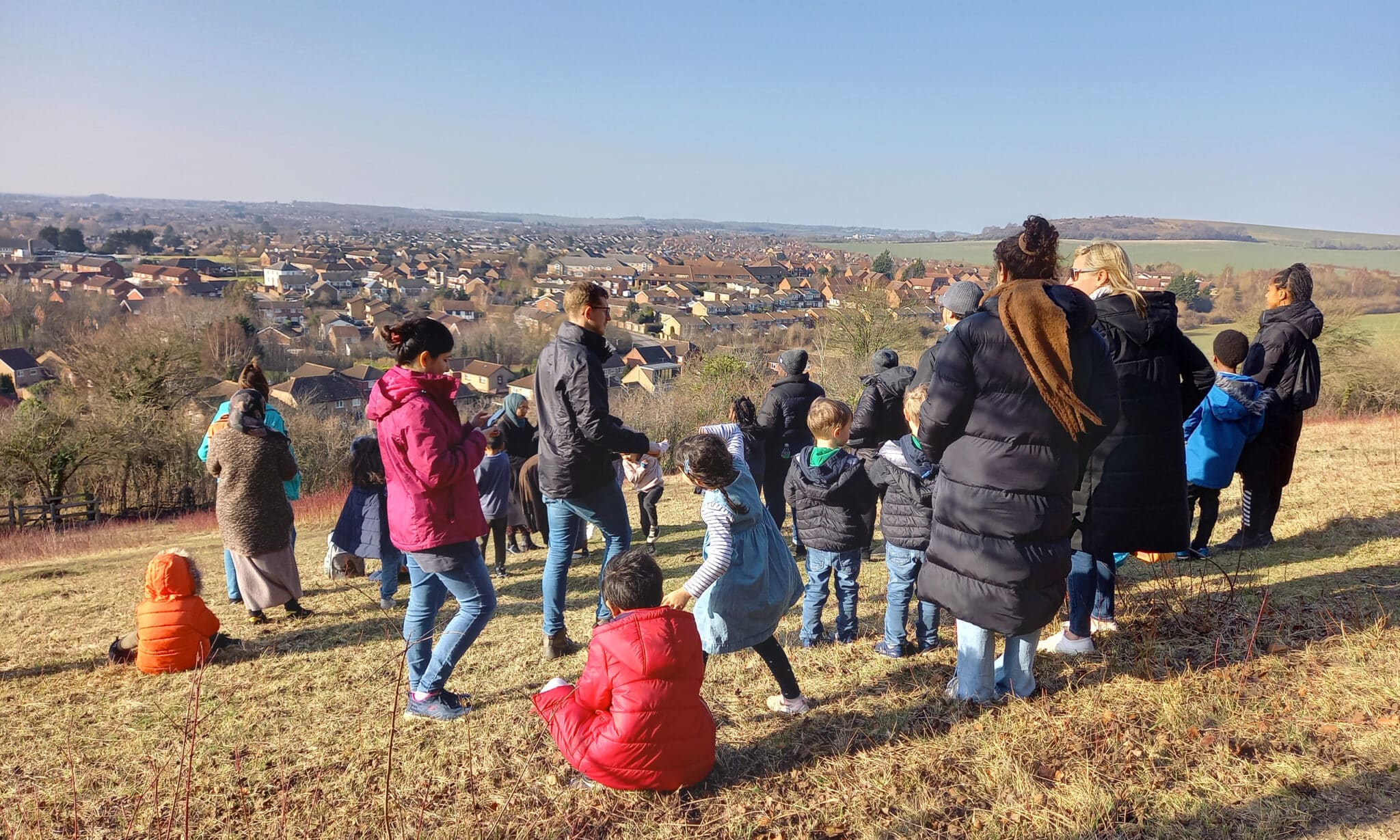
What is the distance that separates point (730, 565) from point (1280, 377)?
4344 mm

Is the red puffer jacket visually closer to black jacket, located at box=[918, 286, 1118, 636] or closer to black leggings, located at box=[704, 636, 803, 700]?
black leggings, located at box=[704, 636, 803, 700]

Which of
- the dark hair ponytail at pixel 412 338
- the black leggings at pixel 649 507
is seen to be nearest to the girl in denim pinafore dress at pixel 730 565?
the dark hair ponytail at pixel 412 338

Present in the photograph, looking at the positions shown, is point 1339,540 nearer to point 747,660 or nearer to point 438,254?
point 747,660

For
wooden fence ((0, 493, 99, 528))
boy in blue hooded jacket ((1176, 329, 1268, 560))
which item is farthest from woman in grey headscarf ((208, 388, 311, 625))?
wooden fence ((0, 493, 99, 528))

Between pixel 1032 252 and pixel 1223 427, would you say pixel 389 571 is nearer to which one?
pixel 1032 252

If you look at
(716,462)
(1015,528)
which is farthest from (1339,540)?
(716,462)

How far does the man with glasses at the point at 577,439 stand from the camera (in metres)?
3.98

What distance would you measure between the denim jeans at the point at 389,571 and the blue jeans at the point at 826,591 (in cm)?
323

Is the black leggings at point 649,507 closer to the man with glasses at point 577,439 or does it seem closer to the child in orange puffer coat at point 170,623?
the man with glasses at point 577,439

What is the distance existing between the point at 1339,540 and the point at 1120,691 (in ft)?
10.5

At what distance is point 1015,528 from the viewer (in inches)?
111

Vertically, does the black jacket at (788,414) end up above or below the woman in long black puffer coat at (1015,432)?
below

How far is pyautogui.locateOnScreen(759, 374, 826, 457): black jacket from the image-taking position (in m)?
6.43

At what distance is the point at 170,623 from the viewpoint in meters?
4.46
